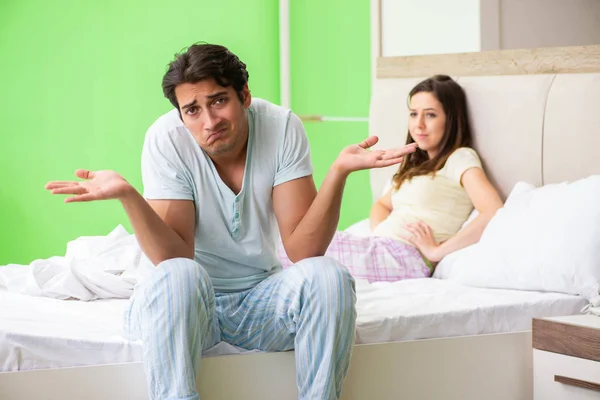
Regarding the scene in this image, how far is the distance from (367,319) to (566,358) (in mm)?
475

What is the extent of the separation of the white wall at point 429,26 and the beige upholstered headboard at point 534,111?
0.33m

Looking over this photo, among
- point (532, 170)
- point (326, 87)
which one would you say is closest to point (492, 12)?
point (532, 170)

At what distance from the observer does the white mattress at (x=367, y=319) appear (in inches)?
70.2

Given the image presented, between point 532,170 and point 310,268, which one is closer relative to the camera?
point 310,268

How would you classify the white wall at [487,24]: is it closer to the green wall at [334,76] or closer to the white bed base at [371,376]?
the green wall at [334,76]

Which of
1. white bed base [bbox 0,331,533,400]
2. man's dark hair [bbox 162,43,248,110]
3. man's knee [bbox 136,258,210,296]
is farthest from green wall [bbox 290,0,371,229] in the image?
man's knee [bbox 136,258,210,296]

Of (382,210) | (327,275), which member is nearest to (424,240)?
(382,210)

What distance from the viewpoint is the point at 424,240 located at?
2.70 meters

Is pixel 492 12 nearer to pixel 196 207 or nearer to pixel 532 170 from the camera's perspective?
pixel 532 170

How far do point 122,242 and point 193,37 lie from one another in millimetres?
2267

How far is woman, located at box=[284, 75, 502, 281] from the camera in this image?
264cm

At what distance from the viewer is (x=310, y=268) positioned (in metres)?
1.82

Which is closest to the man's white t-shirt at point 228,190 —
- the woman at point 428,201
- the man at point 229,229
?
the man at point 229,229

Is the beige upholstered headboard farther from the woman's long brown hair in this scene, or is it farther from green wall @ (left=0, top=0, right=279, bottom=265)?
green wall @ (left=0, top=0, right=279, bottom=265)
